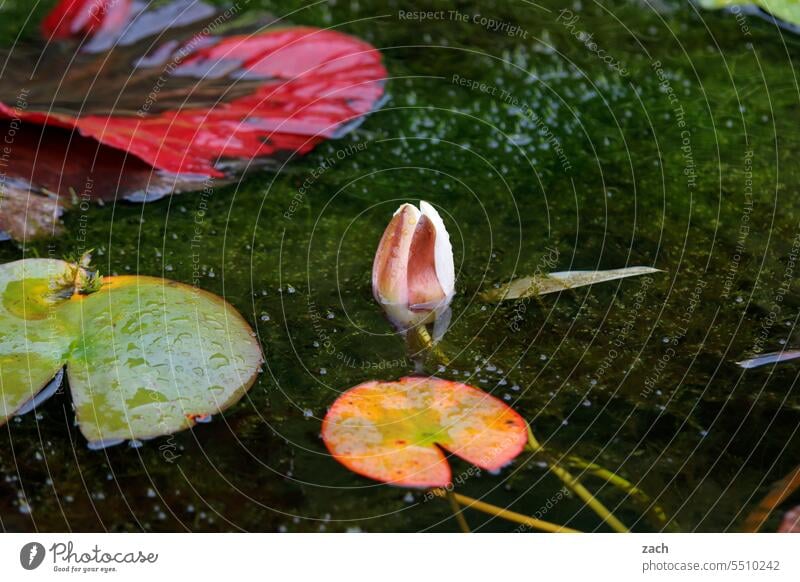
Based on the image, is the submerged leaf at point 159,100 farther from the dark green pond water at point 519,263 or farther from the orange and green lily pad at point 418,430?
the orange and green lily pad at point 418,430

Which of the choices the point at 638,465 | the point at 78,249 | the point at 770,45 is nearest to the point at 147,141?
the point at 78,249

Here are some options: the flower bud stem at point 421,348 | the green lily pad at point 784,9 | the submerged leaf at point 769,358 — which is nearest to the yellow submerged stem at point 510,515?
the flower bud stem at point 421,348

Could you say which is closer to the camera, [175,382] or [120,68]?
[175,382]

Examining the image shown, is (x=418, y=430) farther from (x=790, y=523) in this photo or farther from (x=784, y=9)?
(x=784, y=9)

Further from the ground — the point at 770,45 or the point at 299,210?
the point at 770,45

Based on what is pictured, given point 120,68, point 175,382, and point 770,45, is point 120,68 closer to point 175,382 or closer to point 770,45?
point 175,382

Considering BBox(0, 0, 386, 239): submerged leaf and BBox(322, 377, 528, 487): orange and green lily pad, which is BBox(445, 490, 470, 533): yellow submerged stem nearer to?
BBox(322, 377, 528, 487): orange and green lily pad
